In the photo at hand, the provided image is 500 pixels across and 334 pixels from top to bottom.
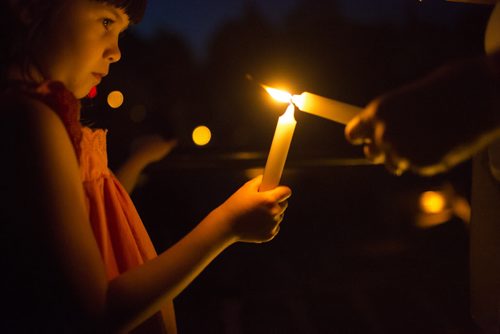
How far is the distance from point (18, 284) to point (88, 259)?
242mm

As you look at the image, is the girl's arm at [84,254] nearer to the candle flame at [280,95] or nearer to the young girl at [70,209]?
the young girl at [70,209]

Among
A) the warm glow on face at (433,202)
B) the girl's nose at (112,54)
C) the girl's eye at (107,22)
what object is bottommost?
the girl's nose at (112,54)

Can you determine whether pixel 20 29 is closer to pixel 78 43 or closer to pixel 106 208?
pixel 78 43

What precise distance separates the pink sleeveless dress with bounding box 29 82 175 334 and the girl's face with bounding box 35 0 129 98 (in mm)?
96

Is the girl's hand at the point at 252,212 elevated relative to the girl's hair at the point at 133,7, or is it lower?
lower

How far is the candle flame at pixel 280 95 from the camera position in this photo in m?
1.22

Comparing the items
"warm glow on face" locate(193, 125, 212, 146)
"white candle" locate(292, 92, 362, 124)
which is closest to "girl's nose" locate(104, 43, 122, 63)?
"white candle" locate(292, 92, 362, 124)

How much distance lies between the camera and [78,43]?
1.18m

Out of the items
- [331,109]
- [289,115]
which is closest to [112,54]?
[289,115]

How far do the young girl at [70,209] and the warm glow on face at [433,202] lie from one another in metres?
5.44

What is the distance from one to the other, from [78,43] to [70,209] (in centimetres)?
52

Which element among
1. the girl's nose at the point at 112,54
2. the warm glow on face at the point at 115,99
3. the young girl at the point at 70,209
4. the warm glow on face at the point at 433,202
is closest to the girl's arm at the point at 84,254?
the young girl at the point at 70,209

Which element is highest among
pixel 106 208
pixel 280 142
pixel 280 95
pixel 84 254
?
pixel 280 95

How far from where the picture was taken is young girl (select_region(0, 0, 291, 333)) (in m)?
0.94
